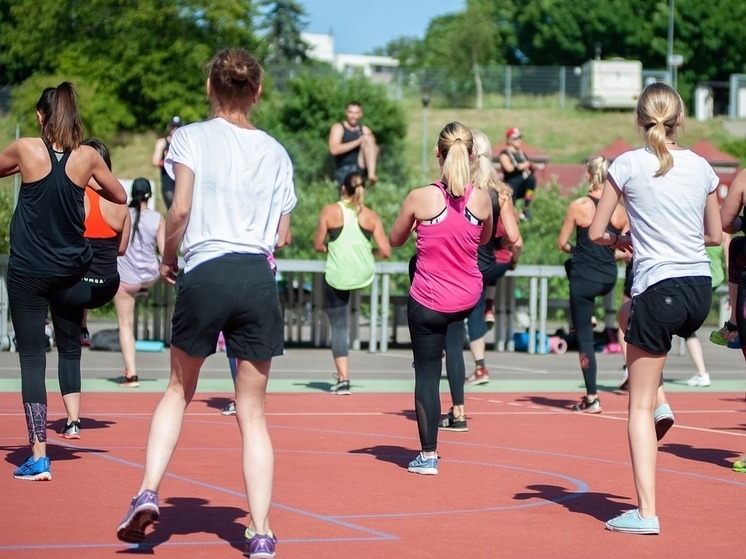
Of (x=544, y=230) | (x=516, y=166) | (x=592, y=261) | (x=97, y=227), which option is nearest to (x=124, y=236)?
(x=97, y=227)

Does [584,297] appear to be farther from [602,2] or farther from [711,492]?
[602,2]

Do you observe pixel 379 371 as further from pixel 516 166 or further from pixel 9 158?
pixel 9 158

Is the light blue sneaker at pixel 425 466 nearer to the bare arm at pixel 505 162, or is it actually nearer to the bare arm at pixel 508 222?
the bare arm at pixel 508 222

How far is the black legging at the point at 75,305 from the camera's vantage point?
28.1 feet

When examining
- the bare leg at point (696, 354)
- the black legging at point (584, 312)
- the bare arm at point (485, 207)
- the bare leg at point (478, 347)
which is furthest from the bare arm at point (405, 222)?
the bare leg at point (696, 354)

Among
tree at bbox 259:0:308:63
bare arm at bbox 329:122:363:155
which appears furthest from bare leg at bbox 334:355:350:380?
tree at bbox 259:0:308:63

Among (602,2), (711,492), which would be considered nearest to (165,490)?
(711,492)

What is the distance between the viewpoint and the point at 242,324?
5676 millimetres

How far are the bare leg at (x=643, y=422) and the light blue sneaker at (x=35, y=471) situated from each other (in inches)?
125

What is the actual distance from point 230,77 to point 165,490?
2.53 m

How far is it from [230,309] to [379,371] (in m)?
9.55

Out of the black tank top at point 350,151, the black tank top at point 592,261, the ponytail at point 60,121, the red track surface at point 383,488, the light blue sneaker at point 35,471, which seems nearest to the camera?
the red track surface at point 383,488

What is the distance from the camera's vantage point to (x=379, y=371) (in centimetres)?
1509

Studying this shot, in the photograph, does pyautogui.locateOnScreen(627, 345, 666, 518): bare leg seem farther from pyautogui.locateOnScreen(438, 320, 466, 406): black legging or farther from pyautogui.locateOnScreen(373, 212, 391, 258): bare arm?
pyautogui.locateOnScreen(373, 212, 391, 258): bare arm
